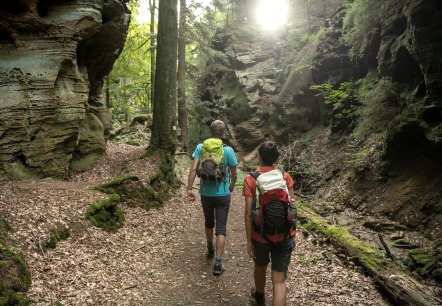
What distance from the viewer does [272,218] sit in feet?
13.1

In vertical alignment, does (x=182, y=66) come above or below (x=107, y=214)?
above

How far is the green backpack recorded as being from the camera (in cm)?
576

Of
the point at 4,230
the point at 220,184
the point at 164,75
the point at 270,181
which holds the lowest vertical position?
the point at 4,230

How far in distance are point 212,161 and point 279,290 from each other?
2.43 meters

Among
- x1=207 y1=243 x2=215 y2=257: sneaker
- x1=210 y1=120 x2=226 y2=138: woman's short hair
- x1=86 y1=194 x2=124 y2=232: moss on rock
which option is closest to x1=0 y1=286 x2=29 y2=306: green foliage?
x1=86 y1=194 x2=124 y2=232: moss on rock

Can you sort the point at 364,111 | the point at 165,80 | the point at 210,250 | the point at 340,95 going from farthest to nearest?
the point at 340,95 → the point at 364,111 → the point at 165,80 → the point at 210,250

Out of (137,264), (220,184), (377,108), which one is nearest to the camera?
(220,184)

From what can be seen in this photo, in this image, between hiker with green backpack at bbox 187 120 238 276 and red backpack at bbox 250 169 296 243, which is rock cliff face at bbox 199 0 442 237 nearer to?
hiker with green backpack at bbox 187 120 238 276

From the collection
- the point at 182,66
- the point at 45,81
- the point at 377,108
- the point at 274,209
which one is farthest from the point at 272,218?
the point at 182,66

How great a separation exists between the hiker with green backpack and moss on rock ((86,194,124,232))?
7.16ft

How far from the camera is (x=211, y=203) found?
19.7 feet

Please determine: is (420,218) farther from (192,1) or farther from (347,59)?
(192,1)

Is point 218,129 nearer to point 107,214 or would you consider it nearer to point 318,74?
point 107,214

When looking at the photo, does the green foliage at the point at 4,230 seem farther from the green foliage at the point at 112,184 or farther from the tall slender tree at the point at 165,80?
the tall slender tree at the point at 165,80
